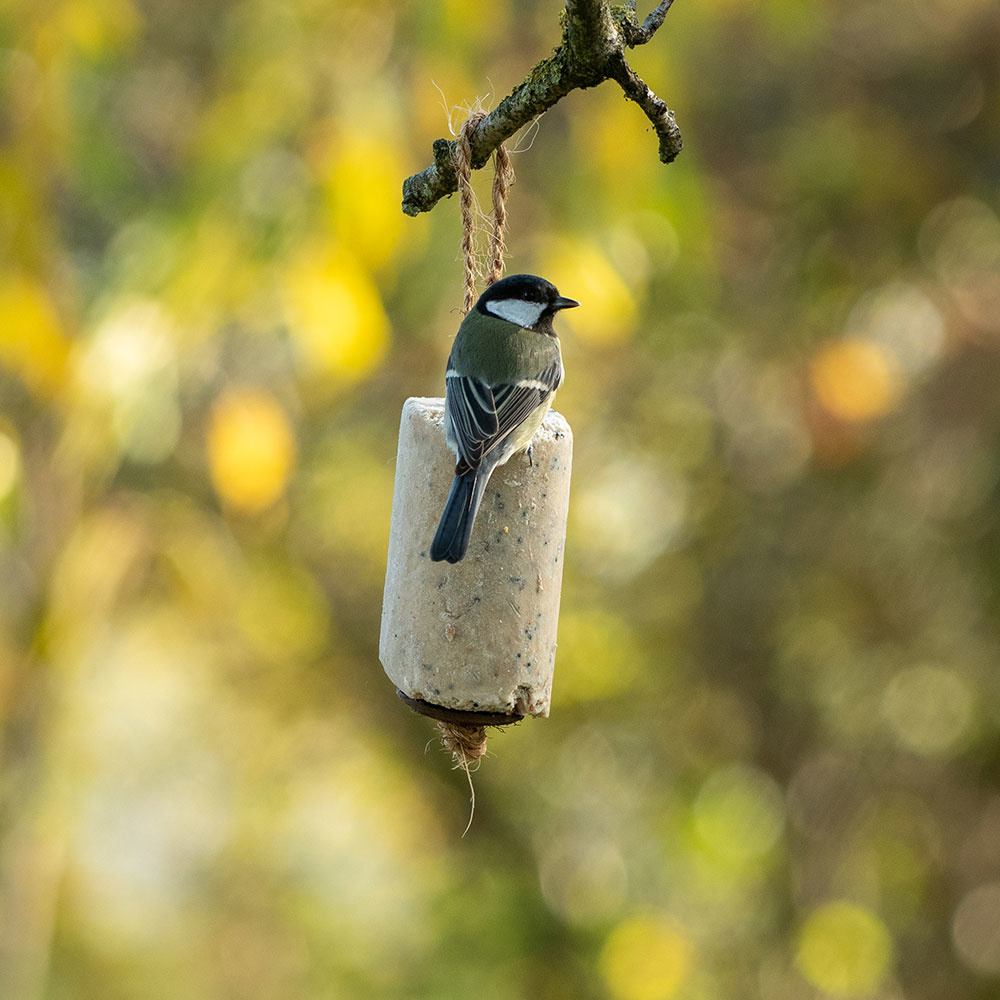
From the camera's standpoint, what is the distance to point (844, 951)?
3.54 m

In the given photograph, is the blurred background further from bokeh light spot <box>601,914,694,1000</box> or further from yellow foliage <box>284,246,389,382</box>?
yellow foliage <box>284,246,389,382</box>

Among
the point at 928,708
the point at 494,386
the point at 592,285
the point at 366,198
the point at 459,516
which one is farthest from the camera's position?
the point at 928,708

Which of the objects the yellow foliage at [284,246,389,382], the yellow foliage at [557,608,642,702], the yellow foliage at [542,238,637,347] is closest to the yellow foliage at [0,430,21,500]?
the yellow foliage at [284,246,389,382]

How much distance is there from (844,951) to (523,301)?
9.25ft

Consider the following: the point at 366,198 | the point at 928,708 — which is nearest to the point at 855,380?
the point at 928,708

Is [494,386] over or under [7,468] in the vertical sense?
under

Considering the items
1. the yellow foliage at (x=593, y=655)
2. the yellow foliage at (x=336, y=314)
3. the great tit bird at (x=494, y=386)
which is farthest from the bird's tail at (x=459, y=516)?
the yellow foliage at (x=593, y=655)

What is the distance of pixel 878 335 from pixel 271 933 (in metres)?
3.14

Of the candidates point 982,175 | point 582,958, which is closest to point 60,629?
point 582,958

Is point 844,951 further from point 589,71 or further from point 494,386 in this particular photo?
point 589,71

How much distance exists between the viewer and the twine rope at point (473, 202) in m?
1.19

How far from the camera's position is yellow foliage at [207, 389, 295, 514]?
7.64 feet

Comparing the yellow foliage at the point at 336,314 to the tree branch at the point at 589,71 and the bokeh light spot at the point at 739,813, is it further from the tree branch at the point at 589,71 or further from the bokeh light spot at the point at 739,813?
the bokeh light spot at the point at 739,813

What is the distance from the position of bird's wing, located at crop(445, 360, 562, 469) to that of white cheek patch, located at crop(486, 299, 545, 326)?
98 mm
